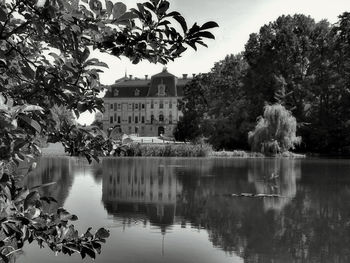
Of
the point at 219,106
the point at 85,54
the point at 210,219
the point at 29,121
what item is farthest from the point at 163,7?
the point at 219,106

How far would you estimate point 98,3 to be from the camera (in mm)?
1912

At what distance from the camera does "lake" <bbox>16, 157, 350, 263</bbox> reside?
687 centimetres

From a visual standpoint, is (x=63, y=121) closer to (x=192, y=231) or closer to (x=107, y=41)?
(x=107, y=41)

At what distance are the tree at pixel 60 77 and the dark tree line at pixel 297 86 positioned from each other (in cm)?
4096

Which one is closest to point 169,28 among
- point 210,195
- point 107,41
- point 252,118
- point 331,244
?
point 107,41

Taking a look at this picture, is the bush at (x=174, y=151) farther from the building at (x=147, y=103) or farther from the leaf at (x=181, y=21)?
the building at (x=147, y=103)

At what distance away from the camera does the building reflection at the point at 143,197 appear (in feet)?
33.6

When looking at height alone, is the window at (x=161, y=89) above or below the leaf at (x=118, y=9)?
above

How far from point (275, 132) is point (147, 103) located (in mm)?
53989

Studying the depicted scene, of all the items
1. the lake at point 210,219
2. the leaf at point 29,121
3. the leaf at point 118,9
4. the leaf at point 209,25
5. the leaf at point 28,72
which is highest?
the leaf at point 118,9

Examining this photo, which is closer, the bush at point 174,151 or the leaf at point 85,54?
the leaf at point 85,54

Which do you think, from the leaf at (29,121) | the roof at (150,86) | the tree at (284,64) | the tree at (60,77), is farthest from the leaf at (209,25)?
the roof at (150,86)

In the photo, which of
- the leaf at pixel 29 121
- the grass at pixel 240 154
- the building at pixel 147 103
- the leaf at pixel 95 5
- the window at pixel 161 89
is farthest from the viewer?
the window at pixel 161 89

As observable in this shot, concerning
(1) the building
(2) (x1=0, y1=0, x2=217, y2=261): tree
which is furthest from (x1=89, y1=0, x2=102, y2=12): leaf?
(1) the building
